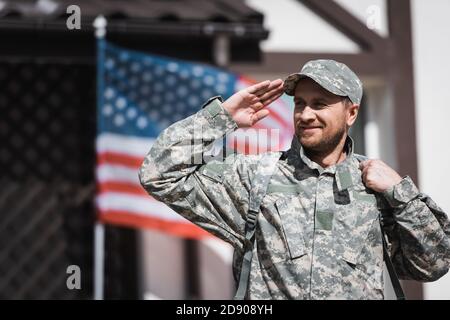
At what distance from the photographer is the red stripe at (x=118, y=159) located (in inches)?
251

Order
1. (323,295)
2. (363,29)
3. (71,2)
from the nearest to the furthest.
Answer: (323,295)
(71,2)
(363,29)

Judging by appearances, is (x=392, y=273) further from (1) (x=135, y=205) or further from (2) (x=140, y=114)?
(2) (x=140, y=114)

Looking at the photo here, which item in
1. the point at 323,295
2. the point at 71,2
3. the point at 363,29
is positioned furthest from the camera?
the point at 363,29

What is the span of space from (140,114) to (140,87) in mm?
205

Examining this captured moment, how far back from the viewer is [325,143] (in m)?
3.44

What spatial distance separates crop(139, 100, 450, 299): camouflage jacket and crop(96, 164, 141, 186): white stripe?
9.51 feet

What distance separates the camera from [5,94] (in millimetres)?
7363

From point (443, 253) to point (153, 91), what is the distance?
3570 mm

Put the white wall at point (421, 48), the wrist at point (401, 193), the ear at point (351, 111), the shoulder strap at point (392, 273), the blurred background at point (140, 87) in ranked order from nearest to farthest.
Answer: the wrist at point (401, 193) → the shoulder strap at point (392, 273) → the ear at point (351, 111) → the blurred background at point (140, 87) → the white wall at point (421, 48)

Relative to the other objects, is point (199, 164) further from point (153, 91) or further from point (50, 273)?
point (50, 273)

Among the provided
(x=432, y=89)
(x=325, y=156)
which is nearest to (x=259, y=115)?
(x=325, y=156)

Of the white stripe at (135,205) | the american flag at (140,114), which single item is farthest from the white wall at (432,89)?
the white stripe at (135,205)

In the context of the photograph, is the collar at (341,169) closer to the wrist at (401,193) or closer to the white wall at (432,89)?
the wrist at (401,193)
